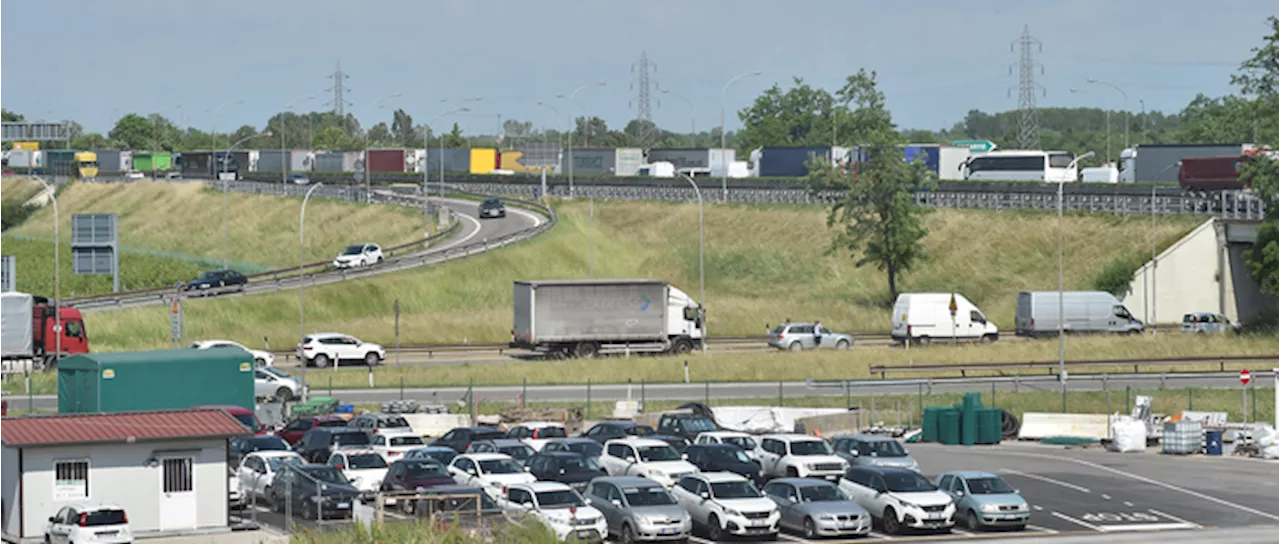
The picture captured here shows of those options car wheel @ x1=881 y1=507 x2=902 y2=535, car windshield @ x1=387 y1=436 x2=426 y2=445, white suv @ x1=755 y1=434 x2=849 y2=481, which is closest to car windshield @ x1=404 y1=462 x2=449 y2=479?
car windshield @ x1=387 y1=436 x2=426 y2=445

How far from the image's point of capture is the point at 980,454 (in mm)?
46938

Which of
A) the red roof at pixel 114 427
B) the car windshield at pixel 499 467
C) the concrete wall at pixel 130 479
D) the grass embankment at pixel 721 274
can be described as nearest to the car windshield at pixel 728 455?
the car windshield at pixel 499 467

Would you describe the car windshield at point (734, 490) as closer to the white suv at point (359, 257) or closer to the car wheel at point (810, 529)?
the car wheel at point (810, 529)

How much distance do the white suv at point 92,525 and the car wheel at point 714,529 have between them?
1139 cm

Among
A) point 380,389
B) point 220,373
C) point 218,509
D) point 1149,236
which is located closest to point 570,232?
point 1149,236

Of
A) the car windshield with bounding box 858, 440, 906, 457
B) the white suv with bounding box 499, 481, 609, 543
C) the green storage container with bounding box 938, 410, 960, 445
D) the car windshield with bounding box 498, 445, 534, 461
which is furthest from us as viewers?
the green storage container with bounding box 938, 410, 960, 445

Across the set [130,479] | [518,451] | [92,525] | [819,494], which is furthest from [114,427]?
[819,494]

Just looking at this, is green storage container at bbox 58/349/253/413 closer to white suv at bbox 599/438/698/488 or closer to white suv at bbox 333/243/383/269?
white suv at bbox 599/438/698/488

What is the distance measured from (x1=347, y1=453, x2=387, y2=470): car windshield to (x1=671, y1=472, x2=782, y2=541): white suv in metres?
7.87

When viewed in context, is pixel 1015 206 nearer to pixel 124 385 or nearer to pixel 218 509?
pixel 124 385

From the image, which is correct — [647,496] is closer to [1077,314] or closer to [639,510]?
[639,510]

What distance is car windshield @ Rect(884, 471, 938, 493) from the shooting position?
33.7 m

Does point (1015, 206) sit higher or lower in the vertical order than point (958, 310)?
higher

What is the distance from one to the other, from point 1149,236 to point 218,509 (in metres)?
71.2
